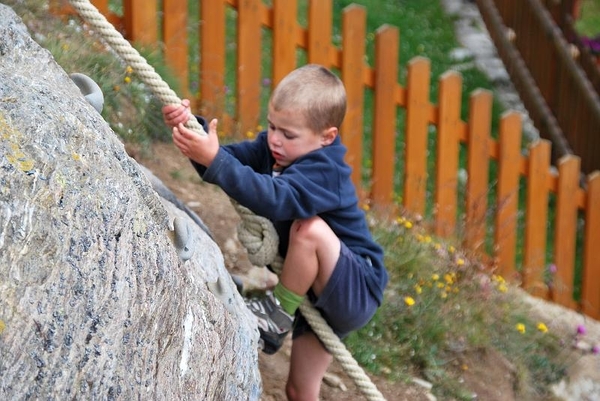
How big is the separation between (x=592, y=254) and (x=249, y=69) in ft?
7.83

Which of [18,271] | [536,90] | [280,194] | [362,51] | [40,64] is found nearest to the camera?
[18,271]

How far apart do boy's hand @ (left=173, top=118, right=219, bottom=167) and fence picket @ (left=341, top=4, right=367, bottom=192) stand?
2.51 metres

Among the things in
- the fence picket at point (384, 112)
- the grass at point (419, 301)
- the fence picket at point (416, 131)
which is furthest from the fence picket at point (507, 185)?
the grass at point (419, 301)

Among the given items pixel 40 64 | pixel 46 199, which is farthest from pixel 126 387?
pixel 40 64

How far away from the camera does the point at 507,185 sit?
5.55m

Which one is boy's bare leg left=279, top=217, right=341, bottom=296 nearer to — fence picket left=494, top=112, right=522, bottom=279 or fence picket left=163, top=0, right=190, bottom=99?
fence picket left=163, top=0, right=190, bottom=99

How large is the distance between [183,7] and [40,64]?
2705 millimetres

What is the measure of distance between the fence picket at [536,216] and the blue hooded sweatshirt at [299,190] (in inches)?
102

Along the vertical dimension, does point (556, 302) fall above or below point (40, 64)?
below

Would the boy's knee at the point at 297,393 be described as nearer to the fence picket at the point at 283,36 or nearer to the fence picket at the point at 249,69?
the fence picket at the point at 249,69

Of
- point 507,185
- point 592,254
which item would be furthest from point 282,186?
point 592,254

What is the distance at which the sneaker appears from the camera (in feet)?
10.2

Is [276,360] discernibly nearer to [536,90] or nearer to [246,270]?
[246,270]

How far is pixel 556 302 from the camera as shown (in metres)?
5.58
